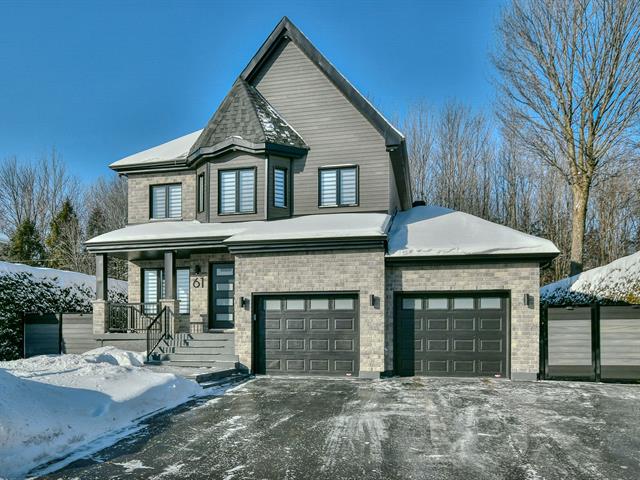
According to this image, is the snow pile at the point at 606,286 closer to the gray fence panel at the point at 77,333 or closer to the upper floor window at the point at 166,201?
the upper floor window at the point at 166,201

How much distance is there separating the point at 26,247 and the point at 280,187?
80.8 ft

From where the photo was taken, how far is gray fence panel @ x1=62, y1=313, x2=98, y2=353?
16.2 metres

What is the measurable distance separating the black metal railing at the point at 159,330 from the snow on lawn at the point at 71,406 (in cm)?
324

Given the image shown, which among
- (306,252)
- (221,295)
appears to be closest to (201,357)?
(221,295)

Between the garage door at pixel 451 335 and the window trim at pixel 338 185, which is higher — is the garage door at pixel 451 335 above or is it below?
below

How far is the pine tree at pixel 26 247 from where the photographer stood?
32.3m

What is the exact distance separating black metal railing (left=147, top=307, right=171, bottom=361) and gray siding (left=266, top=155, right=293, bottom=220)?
173 inches

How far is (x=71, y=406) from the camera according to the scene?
771cm

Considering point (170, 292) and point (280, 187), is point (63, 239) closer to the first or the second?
point (170, 292)

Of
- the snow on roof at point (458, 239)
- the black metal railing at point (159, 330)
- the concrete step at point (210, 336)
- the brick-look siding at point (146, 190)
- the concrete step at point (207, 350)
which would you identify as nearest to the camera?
the snow on roof at point (458, 239)

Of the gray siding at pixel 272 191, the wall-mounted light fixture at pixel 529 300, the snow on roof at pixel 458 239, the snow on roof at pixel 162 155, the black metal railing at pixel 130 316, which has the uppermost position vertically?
the snow on roof at pixel 162 155

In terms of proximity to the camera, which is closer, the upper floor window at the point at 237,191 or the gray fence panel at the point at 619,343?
the gray fence panel at the point at 619,343

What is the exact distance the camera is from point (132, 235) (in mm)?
15930

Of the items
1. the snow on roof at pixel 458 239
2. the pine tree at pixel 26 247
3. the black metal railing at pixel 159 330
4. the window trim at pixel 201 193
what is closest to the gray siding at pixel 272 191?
the window trim at pixel 201 193
